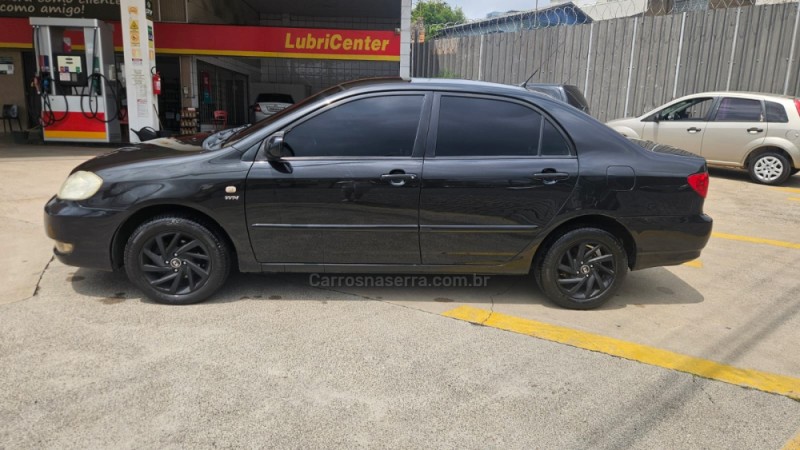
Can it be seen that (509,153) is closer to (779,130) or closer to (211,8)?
(779,130)

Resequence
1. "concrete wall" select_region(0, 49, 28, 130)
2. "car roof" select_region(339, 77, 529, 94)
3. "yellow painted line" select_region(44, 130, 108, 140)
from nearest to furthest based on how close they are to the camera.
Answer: "car roof" select_region(339, 77, 529, 94), "yellow painted line" select_region(44, 130, 108, 140), "concrete wall" select_region(0, 49, 28, 130)

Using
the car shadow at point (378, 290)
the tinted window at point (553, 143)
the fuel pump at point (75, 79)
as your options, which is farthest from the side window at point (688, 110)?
the fuel pump at point (75, 79)

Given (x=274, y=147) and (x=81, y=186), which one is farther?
(x=81, y=186)

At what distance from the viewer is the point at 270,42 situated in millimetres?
14594

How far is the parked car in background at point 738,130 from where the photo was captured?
33.0ft

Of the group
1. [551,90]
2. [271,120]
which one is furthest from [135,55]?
[271,120]

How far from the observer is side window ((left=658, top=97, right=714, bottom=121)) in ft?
36.2

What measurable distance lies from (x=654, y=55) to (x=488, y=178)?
11735 millimetres

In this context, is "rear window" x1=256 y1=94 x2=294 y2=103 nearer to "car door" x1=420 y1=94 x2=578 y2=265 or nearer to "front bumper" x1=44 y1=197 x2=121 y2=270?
"front bumper" x1=44 y1=197 x2=121 y2=270

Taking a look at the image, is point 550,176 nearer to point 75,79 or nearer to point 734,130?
point 734,130

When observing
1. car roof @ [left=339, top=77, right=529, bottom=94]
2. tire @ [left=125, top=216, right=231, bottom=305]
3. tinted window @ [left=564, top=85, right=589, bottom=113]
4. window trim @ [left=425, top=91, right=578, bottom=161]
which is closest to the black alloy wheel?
tire @ [left=125, top=216, right=231, bottom=305]

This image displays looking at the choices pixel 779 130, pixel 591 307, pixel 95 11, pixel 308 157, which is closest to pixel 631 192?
pixel 591 307

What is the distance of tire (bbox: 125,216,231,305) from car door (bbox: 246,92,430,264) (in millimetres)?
335

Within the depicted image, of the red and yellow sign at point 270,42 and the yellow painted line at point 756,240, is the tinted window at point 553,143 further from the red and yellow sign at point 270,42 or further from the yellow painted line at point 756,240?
the red and yellow sign at point 270,42
